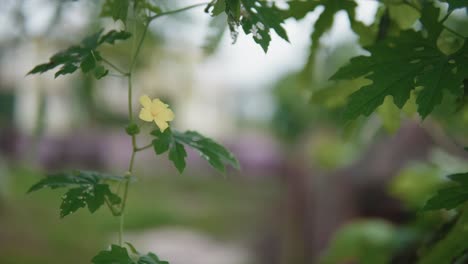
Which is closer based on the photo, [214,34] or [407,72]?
[407,72]

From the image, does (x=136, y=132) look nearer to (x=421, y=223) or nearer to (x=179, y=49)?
(x=421, y=223)

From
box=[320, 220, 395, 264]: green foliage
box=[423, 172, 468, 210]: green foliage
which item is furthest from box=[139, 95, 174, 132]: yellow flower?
box=[320, 220, 395, 264]: green foliage

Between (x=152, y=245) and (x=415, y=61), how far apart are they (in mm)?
3637

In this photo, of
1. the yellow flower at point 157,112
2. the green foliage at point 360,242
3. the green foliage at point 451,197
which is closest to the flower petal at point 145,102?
the yellow flower at point 157,112

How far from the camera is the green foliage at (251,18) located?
1.43 feet

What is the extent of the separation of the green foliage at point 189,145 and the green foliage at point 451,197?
19 centimetres

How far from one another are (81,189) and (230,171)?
7.78m

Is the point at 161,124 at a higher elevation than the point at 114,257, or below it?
higher

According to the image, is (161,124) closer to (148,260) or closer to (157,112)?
(157,112)

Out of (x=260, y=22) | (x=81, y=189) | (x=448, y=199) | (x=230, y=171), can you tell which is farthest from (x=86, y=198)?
(x=230, y=171)

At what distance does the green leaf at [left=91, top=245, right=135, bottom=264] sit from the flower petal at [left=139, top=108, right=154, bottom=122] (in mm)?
112

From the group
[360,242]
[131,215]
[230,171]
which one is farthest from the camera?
[230,171]

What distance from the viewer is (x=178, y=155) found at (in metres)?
0.49

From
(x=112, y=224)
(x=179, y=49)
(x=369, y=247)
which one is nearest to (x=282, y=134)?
(x=112, y=224)
